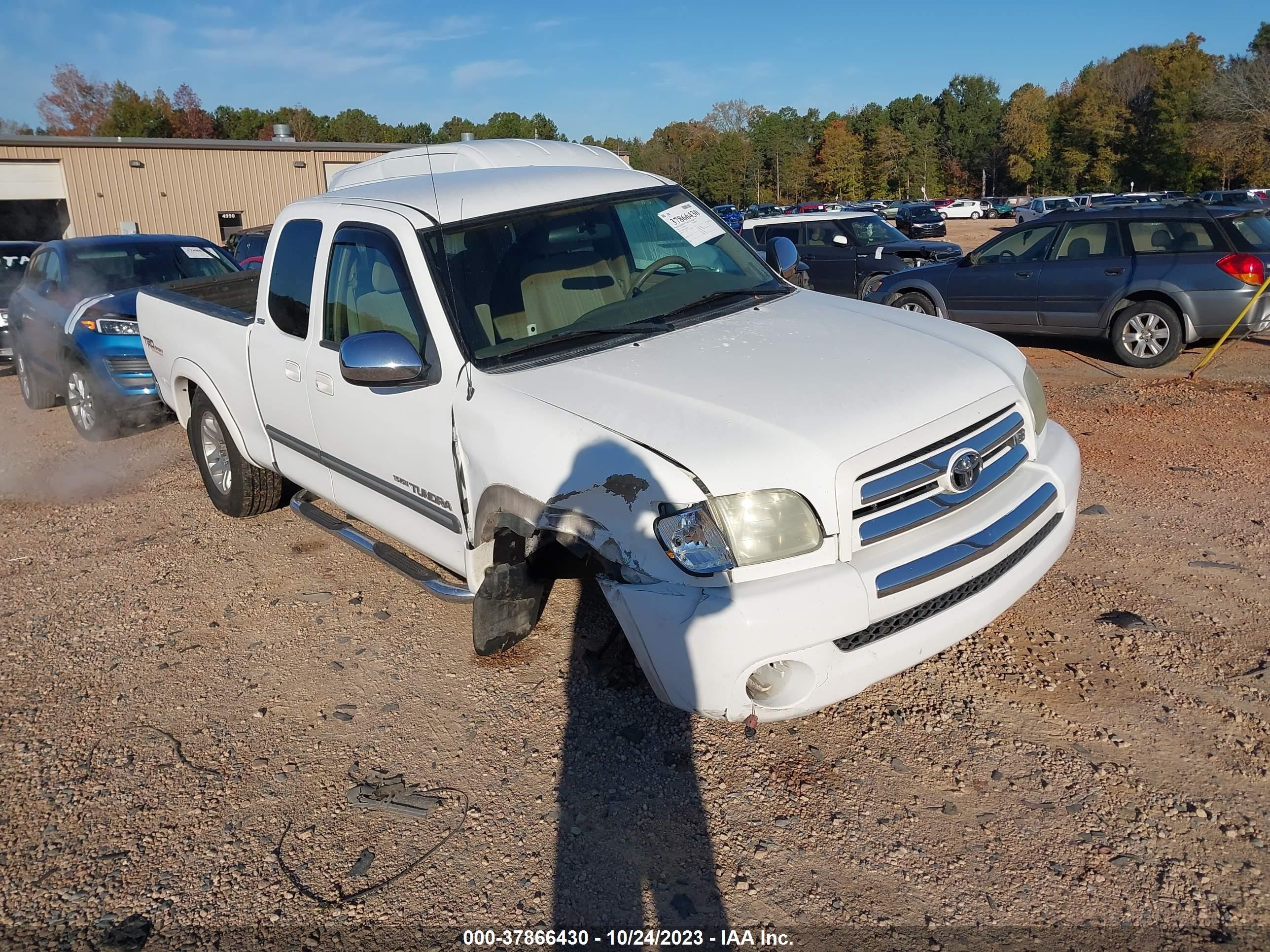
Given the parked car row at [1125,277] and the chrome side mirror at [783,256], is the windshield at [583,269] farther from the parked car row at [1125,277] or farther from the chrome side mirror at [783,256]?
the parked car row at [1125,277]

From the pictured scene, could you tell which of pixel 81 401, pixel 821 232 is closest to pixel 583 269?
pixel 81 401

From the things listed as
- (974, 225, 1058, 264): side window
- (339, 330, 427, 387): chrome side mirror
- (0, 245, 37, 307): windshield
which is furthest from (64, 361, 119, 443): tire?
(974, 225, 1058, 264): side window

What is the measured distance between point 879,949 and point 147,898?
2.15m

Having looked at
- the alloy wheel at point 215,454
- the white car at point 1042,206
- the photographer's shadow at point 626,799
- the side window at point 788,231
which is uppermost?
the white car at point 1042,206

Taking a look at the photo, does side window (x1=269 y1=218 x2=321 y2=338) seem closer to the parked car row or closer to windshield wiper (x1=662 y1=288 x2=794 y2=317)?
windshield wiper (x1=662 y1=288 x2=794 y2=317)

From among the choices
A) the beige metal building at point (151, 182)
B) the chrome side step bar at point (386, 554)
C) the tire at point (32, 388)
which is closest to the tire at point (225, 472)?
the chrome side step bar at point (386, 554)

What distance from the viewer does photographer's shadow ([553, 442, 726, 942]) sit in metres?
2.73

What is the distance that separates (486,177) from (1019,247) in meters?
8.38

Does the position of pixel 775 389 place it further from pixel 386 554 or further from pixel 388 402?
pixel 386 554

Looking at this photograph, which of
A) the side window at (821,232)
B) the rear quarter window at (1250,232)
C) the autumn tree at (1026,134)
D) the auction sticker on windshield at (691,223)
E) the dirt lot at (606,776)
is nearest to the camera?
the dirt lot at (606,776)

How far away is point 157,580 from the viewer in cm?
537

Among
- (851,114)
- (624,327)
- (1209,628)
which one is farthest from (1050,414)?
(851,114)

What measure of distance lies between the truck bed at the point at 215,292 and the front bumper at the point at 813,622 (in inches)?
164

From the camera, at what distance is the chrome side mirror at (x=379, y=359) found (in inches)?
142
